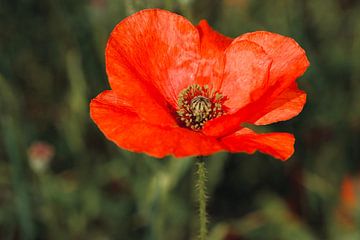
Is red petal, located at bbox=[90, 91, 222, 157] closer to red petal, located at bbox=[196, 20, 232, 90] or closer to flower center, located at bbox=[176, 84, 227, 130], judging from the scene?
flower center, located at bbox=[176, 84, 227, 130]

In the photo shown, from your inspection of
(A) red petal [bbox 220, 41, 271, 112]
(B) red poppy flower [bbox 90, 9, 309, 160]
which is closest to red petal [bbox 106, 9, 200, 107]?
(B) red poppy flower [bbox 90, 9, 309, 160]

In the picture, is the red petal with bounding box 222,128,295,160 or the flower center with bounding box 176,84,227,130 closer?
the red petal with bounding box 222,128,295,160

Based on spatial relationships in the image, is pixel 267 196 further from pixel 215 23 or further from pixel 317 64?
pixel 215 23

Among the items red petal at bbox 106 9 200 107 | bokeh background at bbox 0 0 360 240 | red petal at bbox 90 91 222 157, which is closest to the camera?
red petal at bbox 90 91 222 157

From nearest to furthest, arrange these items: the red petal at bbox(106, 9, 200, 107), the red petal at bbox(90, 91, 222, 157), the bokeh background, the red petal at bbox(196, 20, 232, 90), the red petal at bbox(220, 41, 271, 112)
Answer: the red petal at bbox(90, 91, 222, 157)
the red petal at bbox(106, 9, 200, 107)
the red petal at bbox(220, 41, 271, 112)
the red petal at bbox(196, 20, 232, 90)
the bokeh background

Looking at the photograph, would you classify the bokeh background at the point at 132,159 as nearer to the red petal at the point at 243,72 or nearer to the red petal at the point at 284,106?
the red petal at the point at 243,72

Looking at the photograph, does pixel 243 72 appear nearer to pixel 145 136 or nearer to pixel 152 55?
pixel 152 55

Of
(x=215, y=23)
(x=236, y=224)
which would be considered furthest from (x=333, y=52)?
(x=236, y=224)
